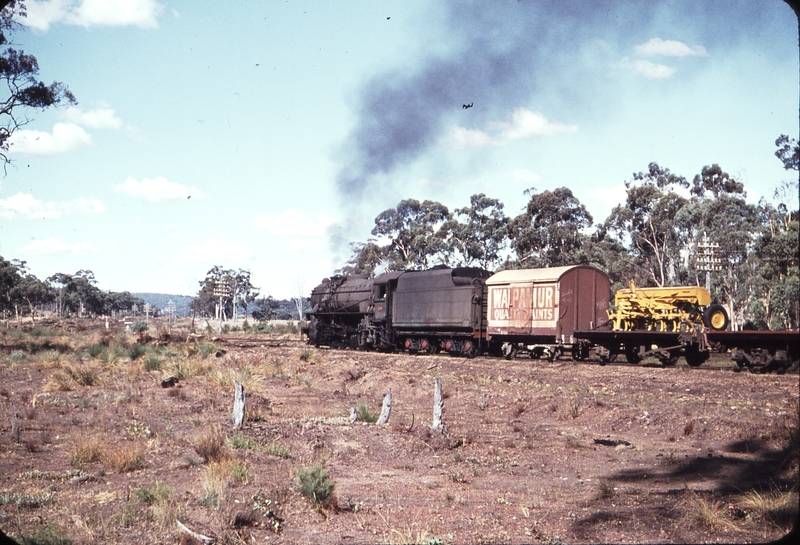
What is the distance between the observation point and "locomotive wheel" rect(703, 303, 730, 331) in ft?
62.8

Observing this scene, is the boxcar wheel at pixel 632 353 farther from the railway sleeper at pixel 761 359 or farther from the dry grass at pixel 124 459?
the dry grass at pixel 124 459

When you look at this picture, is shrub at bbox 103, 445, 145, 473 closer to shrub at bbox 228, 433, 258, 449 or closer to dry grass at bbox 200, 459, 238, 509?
dry grass at bbox 200, 459, 238, 509

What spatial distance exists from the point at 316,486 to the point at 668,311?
16174 millimetres

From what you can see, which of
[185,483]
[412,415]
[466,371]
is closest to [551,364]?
[466,371]

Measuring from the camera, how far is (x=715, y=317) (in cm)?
1955

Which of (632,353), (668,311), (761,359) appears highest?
(668,311)

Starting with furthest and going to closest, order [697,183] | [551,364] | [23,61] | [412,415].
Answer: [697,183], [23,61], [551,364], [412,415]

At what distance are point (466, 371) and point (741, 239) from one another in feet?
79.9

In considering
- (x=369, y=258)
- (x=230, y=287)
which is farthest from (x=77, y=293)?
(x=369, y=258)

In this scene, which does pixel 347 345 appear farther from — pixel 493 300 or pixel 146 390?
pixel 146 390

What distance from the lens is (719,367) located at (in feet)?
66.0

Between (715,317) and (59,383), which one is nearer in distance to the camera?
(715,317)

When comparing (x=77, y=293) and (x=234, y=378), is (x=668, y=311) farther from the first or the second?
(x=77, y=293)

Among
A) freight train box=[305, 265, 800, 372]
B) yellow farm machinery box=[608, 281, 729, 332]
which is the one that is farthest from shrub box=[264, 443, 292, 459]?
yellow farm machinery box=[608, 281, 729, 332]
